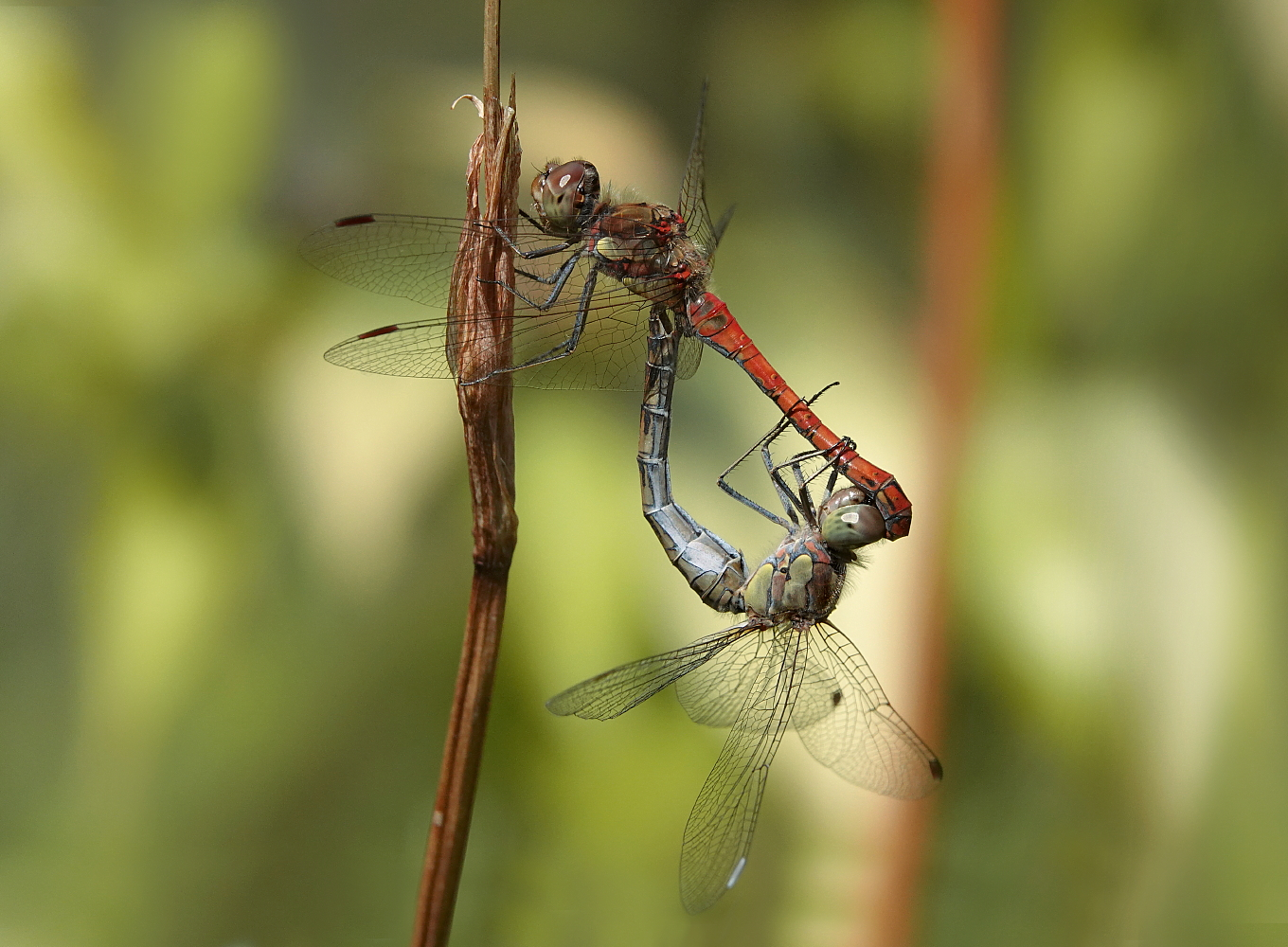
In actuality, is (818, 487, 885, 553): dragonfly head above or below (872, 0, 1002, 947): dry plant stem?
below

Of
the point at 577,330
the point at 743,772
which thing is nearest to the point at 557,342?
the point at 577,330

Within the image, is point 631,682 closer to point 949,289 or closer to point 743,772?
point 743,772

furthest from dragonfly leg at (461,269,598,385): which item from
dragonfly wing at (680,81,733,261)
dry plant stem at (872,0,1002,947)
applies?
dry plant stem at (872,0,1002,947)

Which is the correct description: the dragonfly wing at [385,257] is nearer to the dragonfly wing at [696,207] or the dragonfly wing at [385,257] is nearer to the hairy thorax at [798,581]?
the dragonfly wing at [696,207]

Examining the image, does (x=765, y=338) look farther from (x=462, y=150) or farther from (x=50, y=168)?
(x=50, y=168)

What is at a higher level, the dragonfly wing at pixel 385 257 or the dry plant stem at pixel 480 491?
the dragonfly wing at pixel 385 257

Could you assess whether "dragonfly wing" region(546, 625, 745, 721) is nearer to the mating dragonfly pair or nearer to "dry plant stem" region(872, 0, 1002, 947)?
the mating dragonfly pair

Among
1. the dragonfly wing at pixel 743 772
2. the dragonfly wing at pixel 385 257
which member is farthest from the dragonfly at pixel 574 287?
the dragonfly wing at pixel 743 772
